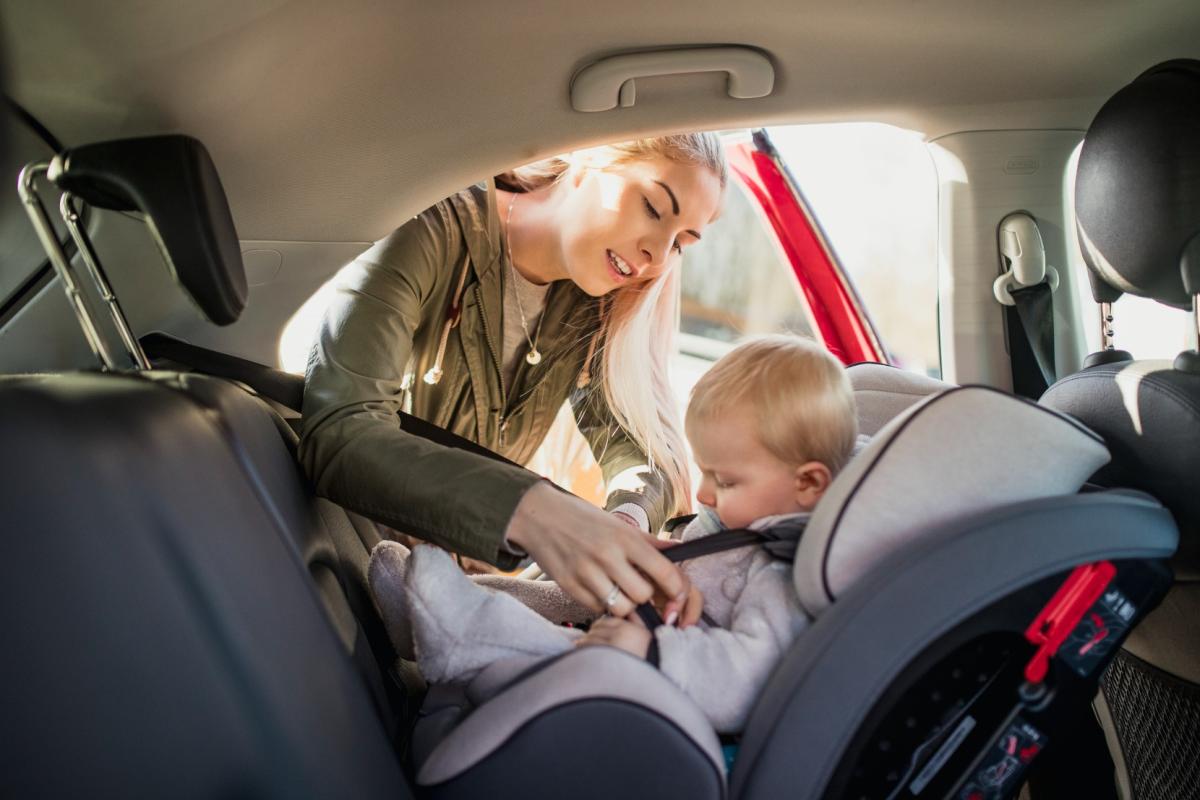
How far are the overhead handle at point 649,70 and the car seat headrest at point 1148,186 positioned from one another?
1.56 feet

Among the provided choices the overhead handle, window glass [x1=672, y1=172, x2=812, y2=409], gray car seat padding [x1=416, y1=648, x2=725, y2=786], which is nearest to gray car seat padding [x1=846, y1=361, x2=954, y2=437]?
the overhead handle

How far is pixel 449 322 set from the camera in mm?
1572

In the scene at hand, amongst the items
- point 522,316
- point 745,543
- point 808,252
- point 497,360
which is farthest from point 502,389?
point 808,252

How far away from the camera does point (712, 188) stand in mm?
1580

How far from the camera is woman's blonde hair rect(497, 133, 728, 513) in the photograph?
1768mm

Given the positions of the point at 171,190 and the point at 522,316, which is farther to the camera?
the point at 522,316

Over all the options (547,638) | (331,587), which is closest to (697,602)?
(547,638)

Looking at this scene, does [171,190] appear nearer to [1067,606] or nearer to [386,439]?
[386,439]

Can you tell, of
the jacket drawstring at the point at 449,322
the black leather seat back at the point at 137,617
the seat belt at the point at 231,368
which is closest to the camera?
the black leather seat back at the point at 137,617

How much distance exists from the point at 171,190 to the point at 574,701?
23.8 inches

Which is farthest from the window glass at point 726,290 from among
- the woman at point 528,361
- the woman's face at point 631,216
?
the woman's face at point 631,216

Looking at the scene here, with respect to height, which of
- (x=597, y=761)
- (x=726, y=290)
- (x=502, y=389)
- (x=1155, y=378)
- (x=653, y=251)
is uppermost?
(x=653, y=251)

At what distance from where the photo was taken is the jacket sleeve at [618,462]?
5.39ft

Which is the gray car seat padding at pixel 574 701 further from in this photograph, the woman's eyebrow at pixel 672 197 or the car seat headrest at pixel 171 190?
the woman's eyebrow at pixel 672 197
